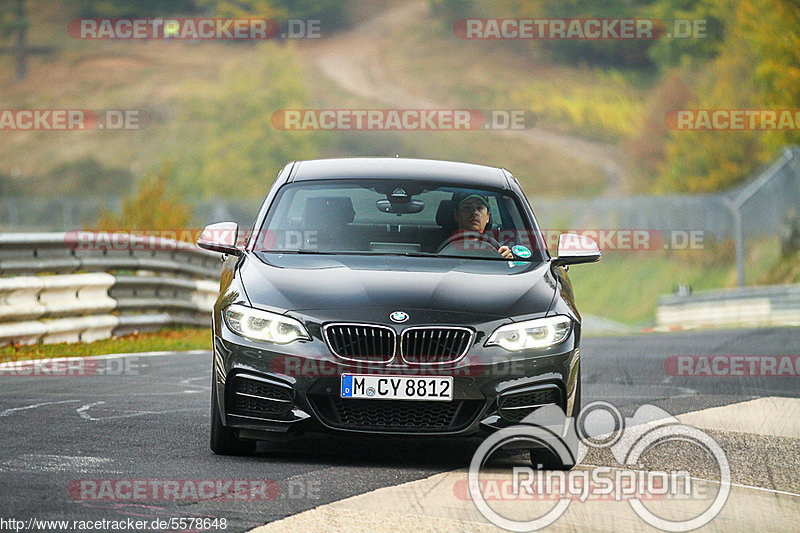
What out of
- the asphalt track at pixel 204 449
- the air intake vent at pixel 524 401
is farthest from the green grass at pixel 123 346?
the air intake vent at pixel 524 401

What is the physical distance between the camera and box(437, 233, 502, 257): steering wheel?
824 cm

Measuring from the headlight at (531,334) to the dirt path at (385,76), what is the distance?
3800 inches

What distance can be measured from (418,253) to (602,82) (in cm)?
12753

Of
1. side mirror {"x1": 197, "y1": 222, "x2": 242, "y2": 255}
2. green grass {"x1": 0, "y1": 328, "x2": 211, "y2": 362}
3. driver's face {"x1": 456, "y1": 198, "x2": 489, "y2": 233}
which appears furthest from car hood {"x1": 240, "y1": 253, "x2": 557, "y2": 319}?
green grass {"x1": 0, "y1": 328, "x2": 211, "y2": 362}

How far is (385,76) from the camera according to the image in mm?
134375

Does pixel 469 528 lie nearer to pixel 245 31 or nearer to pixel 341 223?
pixel 341 223

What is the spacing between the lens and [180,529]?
5.40 metres

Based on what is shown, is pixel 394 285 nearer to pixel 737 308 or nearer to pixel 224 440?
pixel 224 440

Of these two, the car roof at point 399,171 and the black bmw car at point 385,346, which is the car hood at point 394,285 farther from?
the car roof at point 399,171

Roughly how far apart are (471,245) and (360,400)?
1.66 metres

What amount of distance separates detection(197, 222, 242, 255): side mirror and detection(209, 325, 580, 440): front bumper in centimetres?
104

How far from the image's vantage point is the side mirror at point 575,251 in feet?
27.0

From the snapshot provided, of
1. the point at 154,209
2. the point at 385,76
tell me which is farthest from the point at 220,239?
the point at 385,76

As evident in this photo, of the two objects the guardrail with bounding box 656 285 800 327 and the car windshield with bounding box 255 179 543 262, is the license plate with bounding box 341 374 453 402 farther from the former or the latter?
the guardrail with bounding box 656 285 800 327
